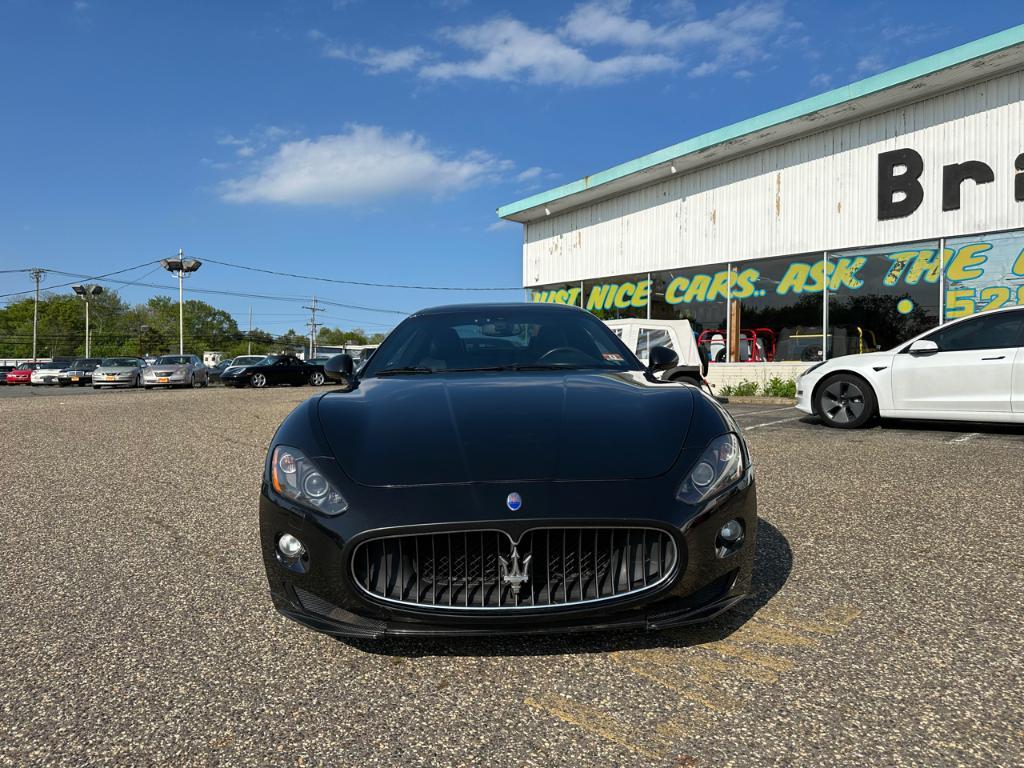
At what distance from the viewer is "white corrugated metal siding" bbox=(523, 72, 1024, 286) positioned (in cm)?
1194

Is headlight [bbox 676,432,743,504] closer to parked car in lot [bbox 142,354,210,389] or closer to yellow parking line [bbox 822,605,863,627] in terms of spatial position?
yellow parking line [bbox 822,605,863,627]

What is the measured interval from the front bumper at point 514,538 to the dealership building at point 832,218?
1230 cm

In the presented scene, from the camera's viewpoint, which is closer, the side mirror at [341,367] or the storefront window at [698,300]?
the side mirror at [341,367]

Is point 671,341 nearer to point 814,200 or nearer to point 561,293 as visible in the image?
point 814,200

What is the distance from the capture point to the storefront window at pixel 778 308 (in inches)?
576

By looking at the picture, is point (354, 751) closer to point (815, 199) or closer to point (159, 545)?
point (159, 545)

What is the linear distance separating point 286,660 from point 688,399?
5.54 feet

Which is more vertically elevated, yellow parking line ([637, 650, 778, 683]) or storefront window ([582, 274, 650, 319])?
storefront window ([582, 274, 650, 319])

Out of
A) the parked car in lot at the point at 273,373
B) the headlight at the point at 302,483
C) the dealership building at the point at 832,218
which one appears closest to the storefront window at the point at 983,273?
the dealership building at the point at 832,218

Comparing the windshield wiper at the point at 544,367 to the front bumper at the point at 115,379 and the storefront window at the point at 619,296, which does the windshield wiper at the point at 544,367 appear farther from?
the front bumper at the point at 115,379

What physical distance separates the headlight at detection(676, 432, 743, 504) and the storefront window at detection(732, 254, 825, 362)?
1314 centimetres

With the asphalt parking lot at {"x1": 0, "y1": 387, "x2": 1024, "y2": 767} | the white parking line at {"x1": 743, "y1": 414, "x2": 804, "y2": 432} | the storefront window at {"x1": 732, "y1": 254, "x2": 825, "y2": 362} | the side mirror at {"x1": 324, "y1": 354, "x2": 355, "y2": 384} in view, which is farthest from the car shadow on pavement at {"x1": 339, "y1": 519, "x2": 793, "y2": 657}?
the storefront window at {"x1": 732, "y1": 254, "x2": 825, "y2": 362}

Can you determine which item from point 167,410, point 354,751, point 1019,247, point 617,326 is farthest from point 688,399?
point 167,410

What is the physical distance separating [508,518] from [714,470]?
0.72m
